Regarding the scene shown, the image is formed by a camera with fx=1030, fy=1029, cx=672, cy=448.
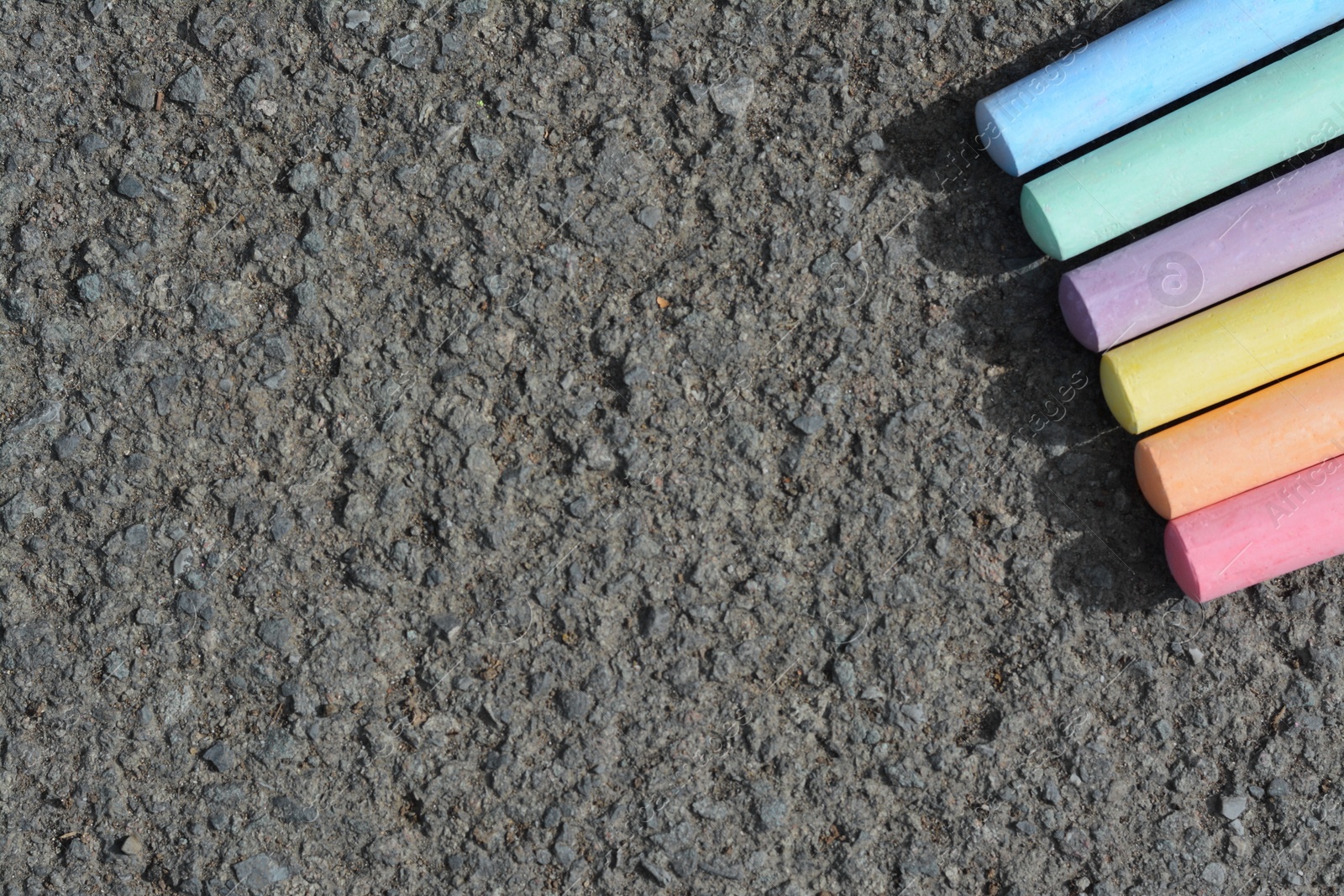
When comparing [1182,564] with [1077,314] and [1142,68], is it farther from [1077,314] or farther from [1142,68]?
[1142,68]

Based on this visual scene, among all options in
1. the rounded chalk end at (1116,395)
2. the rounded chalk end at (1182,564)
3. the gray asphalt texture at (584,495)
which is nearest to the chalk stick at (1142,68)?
the gray asphalt texture at (584,495)

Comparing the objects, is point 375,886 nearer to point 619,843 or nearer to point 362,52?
point 619,843

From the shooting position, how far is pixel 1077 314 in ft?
5.86

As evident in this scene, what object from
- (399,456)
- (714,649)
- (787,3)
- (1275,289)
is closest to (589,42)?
(787,3)

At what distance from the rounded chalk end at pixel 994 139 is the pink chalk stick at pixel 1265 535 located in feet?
2.27

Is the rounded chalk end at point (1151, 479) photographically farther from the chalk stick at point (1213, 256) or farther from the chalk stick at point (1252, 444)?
the chalk stick at point (1213, 256)

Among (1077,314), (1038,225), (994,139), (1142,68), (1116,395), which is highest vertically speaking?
(1142,68)

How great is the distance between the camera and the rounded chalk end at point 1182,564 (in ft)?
5.74

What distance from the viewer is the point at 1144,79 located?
1772 mm

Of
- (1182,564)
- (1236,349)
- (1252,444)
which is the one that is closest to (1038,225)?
A: (1236,349)

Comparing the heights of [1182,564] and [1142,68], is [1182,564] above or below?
below

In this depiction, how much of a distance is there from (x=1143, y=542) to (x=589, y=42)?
1.36 meters

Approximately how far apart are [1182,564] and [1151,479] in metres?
0.15

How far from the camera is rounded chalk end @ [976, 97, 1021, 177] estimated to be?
5.81ft
